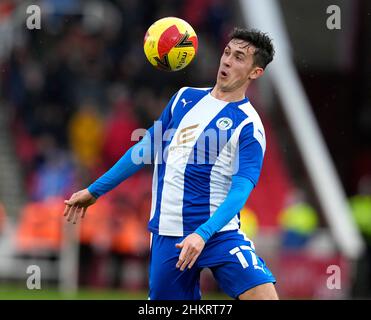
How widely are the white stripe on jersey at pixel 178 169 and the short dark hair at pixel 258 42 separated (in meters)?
0.40

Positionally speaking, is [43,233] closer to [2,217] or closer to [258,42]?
[2,217]

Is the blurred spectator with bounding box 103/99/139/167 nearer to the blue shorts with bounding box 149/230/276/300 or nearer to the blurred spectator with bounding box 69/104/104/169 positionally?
the blurred spectator with bounding box 69/104/104/169

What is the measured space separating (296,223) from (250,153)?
10106 mm

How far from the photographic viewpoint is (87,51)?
19297mm

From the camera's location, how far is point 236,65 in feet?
24.6

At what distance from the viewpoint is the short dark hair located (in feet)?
24.7

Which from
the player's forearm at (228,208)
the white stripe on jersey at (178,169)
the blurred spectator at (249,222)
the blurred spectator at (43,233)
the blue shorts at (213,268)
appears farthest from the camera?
the blurred spectator at (249,222)

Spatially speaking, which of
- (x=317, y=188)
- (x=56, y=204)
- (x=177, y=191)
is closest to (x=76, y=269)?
(x=56, y=204)

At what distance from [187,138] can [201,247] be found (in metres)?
1.03

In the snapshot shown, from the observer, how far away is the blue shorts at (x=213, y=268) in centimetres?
736

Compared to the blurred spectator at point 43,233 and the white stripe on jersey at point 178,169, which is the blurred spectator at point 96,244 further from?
the white stripe on jersey at point 178,169

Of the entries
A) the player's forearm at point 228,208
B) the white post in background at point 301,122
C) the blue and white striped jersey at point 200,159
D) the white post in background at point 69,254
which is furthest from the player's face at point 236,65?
the white post in background at point 301,122

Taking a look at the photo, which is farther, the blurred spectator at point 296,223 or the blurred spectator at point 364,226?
the blurred spectator at point 296,223

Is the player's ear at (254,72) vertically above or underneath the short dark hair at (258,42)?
underneath
